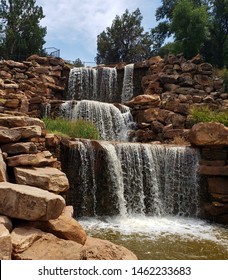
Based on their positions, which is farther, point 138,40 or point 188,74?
point 138,40

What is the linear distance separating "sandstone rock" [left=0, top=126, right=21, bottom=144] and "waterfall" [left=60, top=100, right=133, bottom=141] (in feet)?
22.1

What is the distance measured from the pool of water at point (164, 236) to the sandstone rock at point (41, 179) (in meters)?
1.60

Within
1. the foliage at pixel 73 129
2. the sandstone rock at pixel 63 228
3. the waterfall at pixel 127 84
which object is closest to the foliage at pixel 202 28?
the waterfall at pixel 127 84

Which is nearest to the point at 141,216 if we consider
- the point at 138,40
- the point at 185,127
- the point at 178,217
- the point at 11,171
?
the point at 178,217

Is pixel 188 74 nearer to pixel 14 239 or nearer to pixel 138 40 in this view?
pixel 14 239

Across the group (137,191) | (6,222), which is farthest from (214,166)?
(6,222)

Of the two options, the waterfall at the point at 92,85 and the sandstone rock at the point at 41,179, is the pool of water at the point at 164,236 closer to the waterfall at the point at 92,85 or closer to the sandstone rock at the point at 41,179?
the sandstone rock at the point at 41,179

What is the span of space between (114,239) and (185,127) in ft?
25.8

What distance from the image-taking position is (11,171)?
5.55 meters

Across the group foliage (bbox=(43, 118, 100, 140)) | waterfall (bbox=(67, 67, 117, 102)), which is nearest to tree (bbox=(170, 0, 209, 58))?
waterfall (bbox=(67, 67, 117, 102))

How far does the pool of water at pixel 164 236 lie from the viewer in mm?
5637

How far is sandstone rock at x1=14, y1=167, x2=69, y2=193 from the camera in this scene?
5.05m

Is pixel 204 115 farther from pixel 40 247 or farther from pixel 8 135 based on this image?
pixel 40 247

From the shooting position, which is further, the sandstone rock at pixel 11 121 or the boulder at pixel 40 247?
the sandstone rock at pixel 11 121
